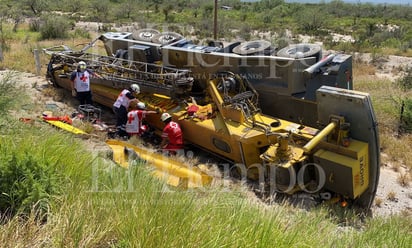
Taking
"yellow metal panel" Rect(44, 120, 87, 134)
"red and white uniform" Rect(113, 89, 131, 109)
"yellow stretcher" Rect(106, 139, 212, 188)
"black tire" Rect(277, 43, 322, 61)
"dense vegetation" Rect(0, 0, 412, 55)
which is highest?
"dense vegetation" Rect(0, 0, 412, 55)

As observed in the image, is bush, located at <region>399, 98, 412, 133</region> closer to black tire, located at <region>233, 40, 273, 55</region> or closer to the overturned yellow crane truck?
the overturned yellow crane truck

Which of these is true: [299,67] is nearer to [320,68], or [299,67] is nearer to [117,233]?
[320,68]

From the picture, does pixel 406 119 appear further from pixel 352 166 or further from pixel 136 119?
pixel 136 119

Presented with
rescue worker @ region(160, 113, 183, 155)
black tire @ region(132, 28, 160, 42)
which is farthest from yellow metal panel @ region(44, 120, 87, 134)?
black tire @ region(132, 28, 160, 42)

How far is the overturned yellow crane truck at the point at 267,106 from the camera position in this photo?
20.8 ft

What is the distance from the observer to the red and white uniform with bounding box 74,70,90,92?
11000 mm

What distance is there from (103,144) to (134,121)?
1.18m

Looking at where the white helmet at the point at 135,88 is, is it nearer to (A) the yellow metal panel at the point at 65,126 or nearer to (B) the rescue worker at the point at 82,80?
(A) the yellow metal panel at the point at 65,126

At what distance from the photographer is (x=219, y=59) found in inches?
351

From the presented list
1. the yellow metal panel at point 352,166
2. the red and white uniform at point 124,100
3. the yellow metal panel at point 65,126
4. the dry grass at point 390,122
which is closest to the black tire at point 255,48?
the red and white uniform at point 124,100

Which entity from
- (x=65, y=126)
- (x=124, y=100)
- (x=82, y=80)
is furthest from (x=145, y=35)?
(x=65, y=126)

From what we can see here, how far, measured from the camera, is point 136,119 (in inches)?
360

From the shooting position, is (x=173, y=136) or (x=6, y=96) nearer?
(x=6, y=96)

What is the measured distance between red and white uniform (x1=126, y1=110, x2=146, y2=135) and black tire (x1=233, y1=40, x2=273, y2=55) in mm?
2644
